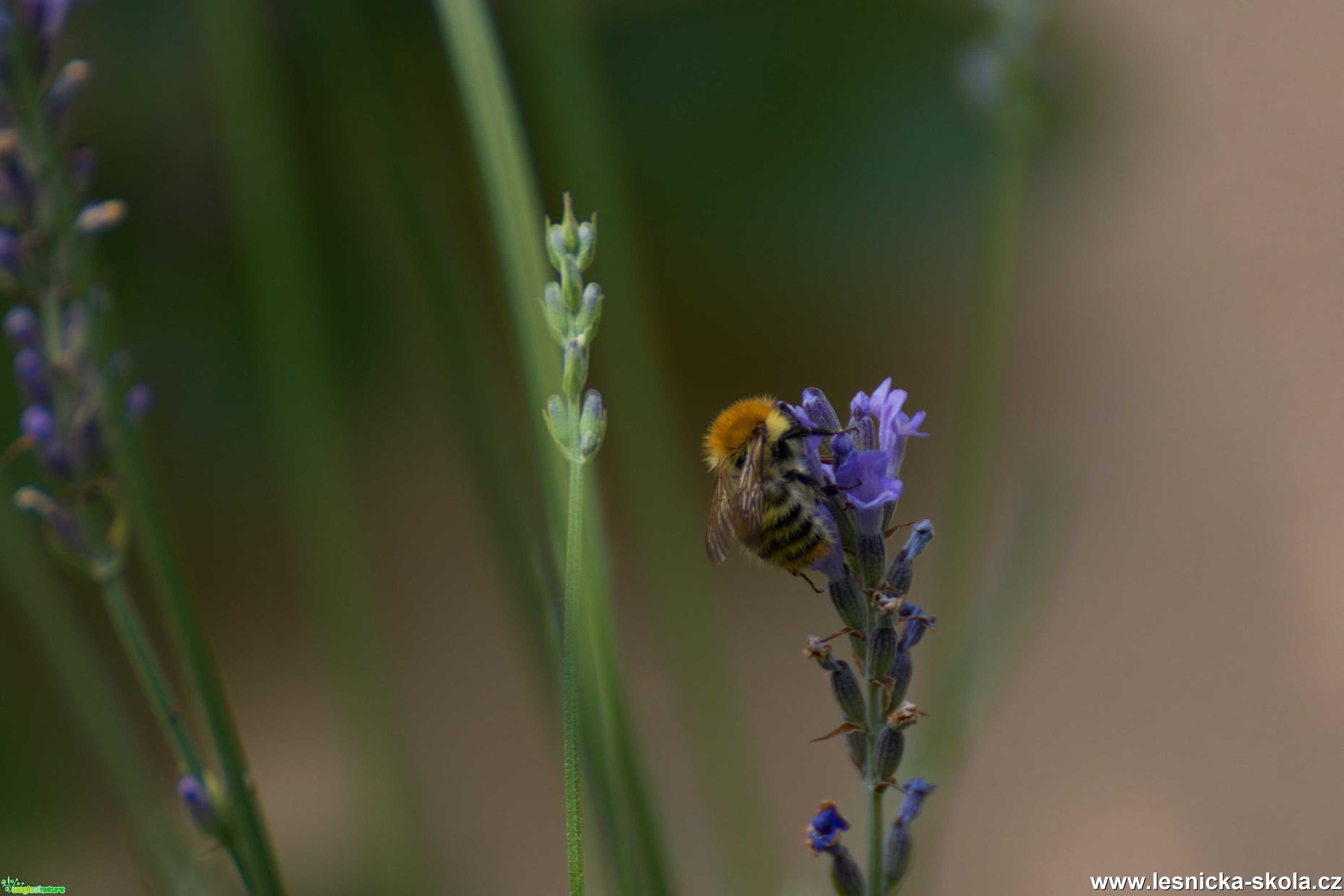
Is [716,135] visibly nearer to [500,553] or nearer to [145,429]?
[145,429]

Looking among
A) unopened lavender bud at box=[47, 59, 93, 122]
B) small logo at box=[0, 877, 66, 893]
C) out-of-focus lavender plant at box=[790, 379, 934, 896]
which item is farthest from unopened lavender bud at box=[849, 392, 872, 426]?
small logo at box=[0, 877, 66, 893]

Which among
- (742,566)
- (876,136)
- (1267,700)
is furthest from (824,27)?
(1267,700)

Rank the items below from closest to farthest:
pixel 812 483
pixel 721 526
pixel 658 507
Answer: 1. pixel 812 483
2. pixel 721 526
3. pixel 658 507

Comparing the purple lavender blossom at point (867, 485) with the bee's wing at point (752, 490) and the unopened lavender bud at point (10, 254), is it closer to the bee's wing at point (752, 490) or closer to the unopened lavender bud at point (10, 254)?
the bee's wing at point (752, 490)

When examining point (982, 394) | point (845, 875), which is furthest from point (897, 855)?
point (982, 394)

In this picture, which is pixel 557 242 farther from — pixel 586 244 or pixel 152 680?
pixel 152 680

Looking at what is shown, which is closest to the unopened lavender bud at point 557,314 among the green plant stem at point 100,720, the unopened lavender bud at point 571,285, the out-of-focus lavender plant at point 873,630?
the unopened lavender bud at point 571,285
